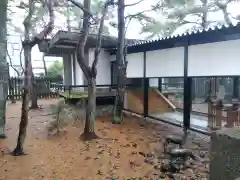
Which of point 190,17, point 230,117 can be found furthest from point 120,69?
point 190,17

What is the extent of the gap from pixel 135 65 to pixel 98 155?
18.8 feet

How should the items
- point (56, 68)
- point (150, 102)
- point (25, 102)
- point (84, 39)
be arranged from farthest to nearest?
point (56, 68)
point (150, 102)
point (84, 39)
point (25, 102)

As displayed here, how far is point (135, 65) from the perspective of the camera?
10.7 m

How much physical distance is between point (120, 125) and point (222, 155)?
7.37 m

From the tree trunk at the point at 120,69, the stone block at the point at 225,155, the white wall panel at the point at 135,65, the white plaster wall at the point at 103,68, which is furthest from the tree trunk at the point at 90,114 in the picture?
the white plaster wall at the point at 103,68

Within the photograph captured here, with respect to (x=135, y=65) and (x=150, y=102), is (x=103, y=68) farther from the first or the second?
(x=150, y=102)

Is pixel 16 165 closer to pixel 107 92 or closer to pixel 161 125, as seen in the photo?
pixel 161 125

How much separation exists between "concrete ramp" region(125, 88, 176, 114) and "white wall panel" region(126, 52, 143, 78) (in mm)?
838

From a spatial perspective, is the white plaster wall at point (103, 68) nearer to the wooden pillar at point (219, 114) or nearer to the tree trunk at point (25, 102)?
the wooden pillar at point (219, 114)

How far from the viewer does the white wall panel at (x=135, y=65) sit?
1034 centimetres

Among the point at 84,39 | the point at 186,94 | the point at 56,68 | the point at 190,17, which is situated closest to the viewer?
the point at 84,39

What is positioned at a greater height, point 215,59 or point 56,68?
point 56,68

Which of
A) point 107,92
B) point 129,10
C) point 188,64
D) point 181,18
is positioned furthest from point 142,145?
point 181,18

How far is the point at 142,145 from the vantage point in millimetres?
6625
